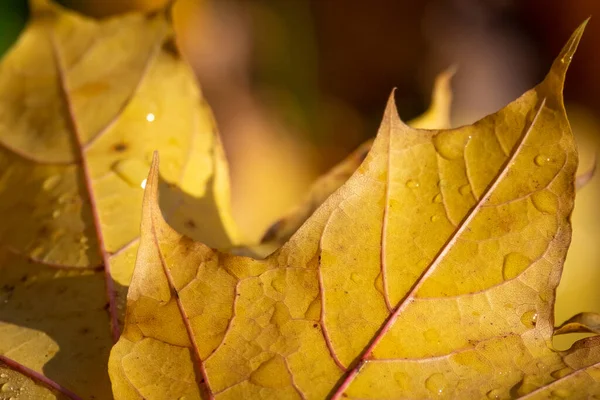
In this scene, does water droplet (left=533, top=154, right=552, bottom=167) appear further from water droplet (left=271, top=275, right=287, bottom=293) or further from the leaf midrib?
water droplet (left=271, top=275, right=287, bottom=293)

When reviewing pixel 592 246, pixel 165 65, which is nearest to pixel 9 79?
pixel 165 65

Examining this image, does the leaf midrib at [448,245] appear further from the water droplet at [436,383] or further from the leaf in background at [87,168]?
the leaf in background at [87,168]

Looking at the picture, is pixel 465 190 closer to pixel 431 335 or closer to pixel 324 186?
pixel 431 335

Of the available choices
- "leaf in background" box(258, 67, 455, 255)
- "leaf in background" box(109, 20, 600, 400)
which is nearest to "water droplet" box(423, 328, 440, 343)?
"leaf in background" box(109, 20, 600, 400)

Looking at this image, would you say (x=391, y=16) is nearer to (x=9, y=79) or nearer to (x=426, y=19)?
(x=426, y=19)

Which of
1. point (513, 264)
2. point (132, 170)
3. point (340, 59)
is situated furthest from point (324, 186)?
point (340, 59)

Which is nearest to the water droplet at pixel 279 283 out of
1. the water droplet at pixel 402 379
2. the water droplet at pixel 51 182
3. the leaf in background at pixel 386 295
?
the leaf in background at pixel 386 295
